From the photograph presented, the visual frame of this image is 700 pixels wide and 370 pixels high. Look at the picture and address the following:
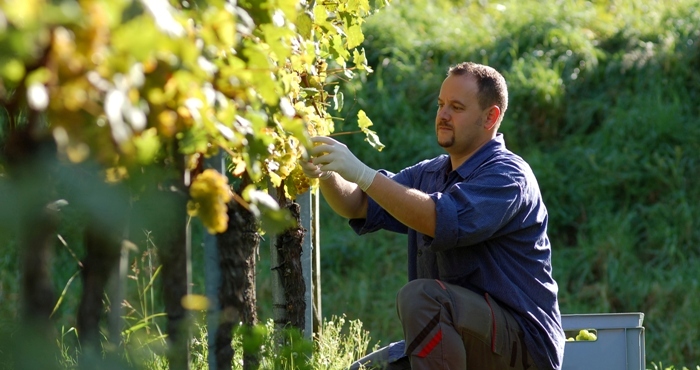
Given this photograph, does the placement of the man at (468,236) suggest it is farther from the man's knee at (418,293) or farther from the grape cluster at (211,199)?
the grape cluster at (211,199)

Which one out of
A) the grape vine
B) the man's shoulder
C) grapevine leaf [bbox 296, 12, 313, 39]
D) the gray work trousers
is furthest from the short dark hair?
the grape vine

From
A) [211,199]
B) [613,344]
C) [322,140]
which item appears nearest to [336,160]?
[322,140]

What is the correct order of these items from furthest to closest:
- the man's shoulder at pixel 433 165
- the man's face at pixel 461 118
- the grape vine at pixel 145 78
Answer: the man's shoulder at pixel 433 165 < the man's face at pixel 461 118 < the grape vine at pixel 145 78

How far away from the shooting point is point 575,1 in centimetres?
771

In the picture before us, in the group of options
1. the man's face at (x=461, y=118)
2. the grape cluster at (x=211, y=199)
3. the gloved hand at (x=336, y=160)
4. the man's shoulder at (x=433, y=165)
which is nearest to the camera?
the grape cluster at (x=211, y=199)

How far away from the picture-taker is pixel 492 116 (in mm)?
3029

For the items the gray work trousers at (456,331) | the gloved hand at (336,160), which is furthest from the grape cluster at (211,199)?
the gray work trousers at (456,331)

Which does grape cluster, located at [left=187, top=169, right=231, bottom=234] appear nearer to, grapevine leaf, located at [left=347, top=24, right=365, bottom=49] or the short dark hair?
grapevine leaf, located at [left=347, top=24, right=365, bottom=49]

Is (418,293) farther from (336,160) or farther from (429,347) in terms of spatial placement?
(336,160)

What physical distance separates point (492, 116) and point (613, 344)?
0.83 m

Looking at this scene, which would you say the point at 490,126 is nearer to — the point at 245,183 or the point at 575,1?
the point at 245,183

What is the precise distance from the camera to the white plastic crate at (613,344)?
3051mm

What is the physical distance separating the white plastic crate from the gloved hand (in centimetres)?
99

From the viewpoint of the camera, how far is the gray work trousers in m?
2.65
